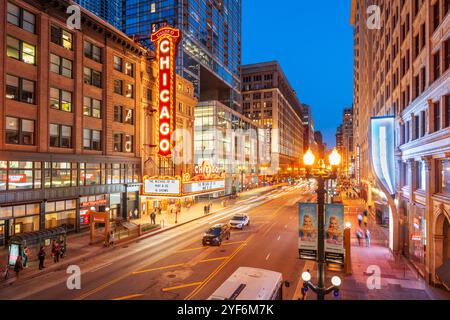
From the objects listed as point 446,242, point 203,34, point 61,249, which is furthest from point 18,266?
point 203,34

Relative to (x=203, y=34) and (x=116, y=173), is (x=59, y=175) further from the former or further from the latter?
(x=203, y=34)

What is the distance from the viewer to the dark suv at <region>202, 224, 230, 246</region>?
25906mm

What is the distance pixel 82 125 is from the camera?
106 feet

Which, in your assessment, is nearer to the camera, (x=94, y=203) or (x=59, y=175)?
(x=59, y=175)

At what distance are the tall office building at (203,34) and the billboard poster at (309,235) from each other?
176ft

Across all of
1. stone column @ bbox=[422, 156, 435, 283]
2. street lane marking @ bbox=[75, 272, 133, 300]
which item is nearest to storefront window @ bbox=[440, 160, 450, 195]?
stone column @ bbox=[422, 156, 435, 283]

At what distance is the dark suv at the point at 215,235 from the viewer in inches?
1020

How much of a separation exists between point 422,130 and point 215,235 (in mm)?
17345

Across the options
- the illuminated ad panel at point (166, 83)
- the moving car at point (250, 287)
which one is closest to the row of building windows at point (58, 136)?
the illuminated ad panel at point (166, 83)

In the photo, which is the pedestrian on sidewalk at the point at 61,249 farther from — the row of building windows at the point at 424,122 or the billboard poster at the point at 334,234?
the row of building windows at the point at 424,122

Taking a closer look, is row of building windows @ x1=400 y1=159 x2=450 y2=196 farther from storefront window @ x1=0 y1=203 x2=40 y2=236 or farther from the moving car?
storefront window @ x1=0 y1=203 x2=40 y2=236

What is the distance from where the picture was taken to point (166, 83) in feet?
119

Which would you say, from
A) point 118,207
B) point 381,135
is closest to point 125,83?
point 118,207
